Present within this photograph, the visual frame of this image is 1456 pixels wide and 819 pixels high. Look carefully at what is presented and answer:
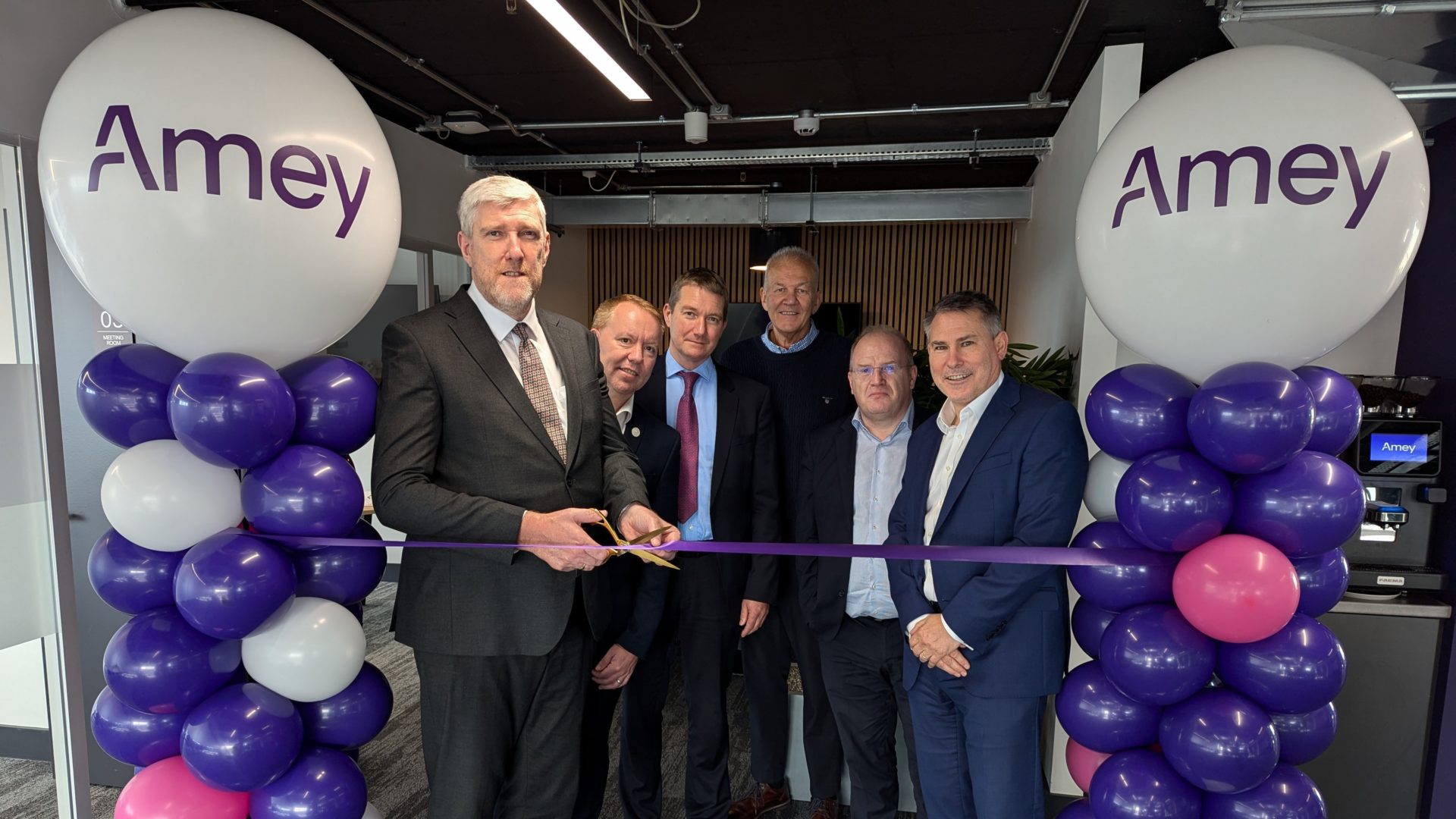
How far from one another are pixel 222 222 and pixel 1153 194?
196 centimetres

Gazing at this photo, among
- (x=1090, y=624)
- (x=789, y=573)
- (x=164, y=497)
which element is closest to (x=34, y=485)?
(x=164, y=497)

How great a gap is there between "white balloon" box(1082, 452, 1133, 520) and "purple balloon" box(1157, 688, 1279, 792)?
18.7 inches

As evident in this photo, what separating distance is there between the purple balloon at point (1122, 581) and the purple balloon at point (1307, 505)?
214mm

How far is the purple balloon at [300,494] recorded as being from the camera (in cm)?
166

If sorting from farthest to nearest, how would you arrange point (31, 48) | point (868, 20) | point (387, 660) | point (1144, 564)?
point (387, 660) → point (868, 20) → point (31, 48) → point (1144, 564)

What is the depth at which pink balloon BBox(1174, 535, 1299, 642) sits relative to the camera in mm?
1485

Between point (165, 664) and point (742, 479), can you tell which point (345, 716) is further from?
point (742, 479)

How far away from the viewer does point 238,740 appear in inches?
62.4

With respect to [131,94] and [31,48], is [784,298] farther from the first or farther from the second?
[31,48]

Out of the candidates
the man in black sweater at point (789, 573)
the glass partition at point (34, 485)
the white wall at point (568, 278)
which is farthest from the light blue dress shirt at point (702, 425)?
the white wall at point (568, 278)

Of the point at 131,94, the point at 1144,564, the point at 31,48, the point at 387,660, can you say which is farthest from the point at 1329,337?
the point at 387,660

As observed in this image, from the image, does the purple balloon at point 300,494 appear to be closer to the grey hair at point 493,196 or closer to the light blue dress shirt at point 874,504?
the grey hair at point 493,196

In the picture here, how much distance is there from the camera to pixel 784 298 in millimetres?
3086

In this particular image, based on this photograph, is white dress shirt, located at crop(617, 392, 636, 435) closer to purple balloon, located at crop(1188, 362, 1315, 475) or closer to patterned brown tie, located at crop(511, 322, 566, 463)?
patterned brown tie, located at crop(511, 322, 566, 463)
